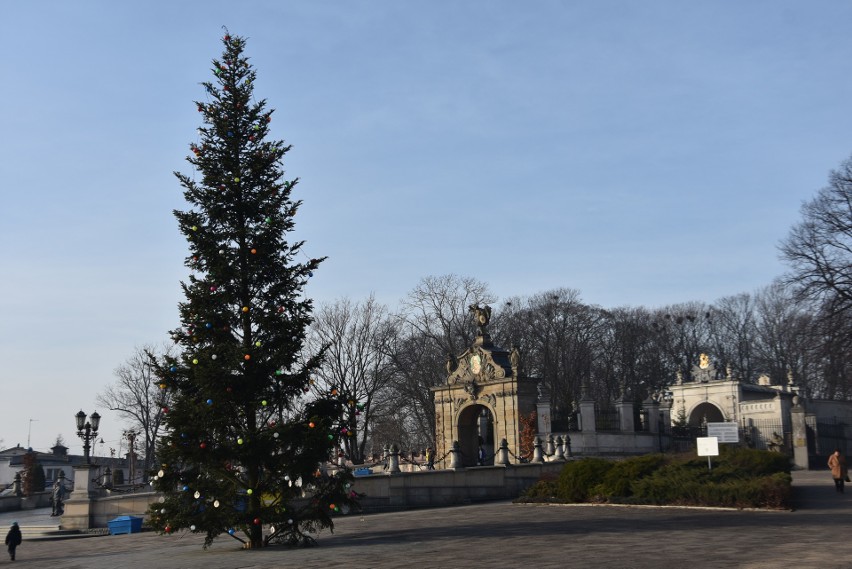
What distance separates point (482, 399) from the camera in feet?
142

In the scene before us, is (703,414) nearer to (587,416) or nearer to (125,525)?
(587,416)

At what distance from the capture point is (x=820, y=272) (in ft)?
124

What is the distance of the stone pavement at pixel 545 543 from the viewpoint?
43.6ft

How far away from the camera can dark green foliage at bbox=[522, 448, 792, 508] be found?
20.9 m

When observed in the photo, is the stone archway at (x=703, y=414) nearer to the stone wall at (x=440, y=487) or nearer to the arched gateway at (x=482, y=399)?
the arched gateway at (x=482, y=399)

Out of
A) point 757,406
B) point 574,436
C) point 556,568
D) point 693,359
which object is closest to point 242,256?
point 556,568

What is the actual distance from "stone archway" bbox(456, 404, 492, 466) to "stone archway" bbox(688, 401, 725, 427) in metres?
19.4

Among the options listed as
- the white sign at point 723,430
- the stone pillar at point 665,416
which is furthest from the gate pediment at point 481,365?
the white sign at point 723,430

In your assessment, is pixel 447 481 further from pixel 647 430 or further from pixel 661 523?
pixel 647 430

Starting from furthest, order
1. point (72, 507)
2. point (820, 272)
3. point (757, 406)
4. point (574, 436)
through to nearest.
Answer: point (757, 406) < point (574, 436) < point (820, 272) < point (72, 507)

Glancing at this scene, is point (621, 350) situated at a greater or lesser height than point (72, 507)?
greater

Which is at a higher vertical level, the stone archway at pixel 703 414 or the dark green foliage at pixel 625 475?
the stone archway at pixel 703 414

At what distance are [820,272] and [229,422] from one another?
28733 millimetres

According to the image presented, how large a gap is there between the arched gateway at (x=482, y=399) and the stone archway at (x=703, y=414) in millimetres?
18971
